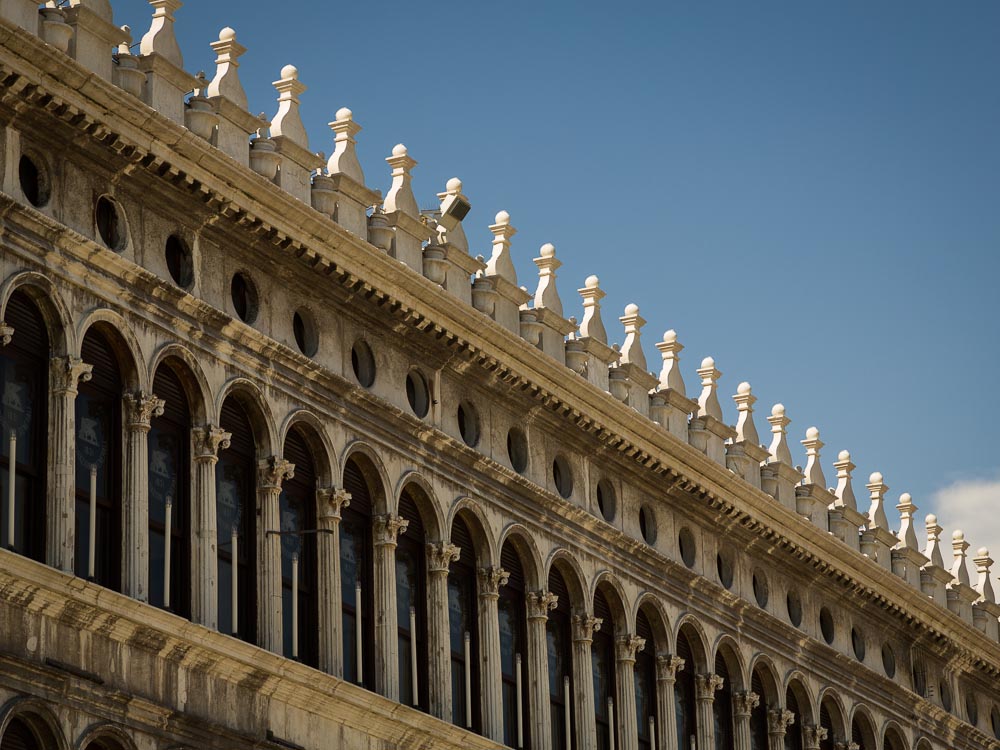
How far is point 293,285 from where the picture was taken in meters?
30.8

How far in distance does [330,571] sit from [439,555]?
94.5 inches

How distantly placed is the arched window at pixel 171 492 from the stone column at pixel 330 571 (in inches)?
84.3

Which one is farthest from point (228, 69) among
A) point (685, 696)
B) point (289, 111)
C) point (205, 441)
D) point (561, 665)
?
point (685, 696)

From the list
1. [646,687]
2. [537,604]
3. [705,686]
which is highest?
[705,686]

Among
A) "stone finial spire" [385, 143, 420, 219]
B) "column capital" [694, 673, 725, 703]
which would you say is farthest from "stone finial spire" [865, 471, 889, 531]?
"stone finial spire" [385, 143, 420, 219]

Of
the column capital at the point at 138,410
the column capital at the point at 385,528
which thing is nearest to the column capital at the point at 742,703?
the column capital at the point at 385,528

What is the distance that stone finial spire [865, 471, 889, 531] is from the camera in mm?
45938

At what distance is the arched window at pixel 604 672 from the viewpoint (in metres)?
36.2

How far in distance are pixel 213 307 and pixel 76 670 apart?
4975mm

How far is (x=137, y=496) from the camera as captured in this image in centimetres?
2756

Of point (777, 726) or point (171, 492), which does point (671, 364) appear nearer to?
point (777, 726)

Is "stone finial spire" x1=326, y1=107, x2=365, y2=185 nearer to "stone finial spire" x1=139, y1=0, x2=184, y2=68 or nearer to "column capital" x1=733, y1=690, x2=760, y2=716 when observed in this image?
"stone finial spire" x1=139, y1=0, x2=184, y2=68

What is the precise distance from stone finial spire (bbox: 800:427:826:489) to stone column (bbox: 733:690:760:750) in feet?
16.2

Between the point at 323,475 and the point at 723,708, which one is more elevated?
the point at 723,708
